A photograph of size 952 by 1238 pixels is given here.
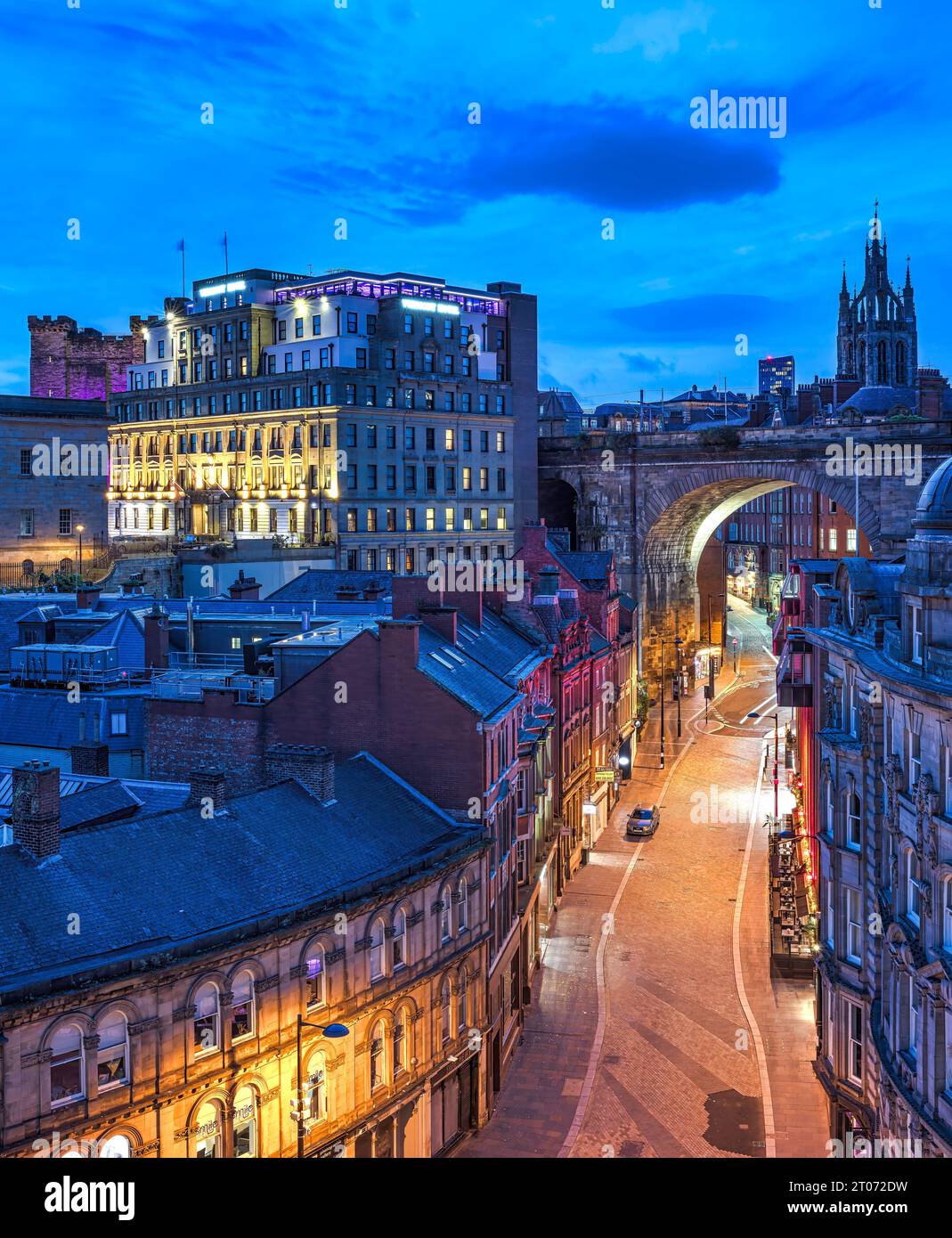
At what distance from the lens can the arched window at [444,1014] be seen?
1190 inches

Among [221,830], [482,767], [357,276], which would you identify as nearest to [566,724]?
[482,767]

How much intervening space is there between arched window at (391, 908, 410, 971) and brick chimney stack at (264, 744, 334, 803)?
3490mm

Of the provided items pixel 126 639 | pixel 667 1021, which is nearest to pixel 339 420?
pixel 126 639

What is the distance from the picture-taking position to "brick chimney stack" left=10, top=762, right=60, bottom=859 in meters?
22.5

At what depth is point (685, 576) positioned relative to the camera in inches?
3967

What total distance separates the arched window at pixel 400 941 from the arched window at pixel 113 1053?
7784 millimetres

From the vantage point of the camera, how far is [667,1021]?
38438mm

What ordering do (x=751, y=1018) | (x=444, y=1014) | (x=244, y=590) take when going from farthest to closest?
1. (x=244, y=590)
2. (x=751, y=1018)
3. (x=444, y=1014)

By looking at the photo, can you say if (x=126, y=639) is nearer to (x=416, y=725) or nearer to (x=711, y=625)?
(x=416, y=725)

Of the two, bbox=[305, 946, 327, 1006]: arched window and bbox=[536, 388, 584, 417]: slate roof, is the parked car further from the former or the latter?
bbox=[536, 388, 584, 417]: slate roof

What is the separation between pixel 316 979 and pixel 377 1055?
10.5ft

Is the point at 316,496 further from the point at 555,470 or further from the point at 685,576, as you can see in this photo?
the point at 685,576

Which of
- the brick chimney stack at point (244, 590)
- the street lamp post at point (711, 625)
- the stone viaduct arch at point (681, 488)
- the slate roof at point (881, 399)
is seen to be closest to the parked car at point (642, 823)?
the brick chimney stack at point (244, 590)

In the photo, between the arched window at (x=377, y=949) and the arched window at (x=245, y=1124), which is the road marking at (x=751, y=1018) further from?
the arched window at (x=245, y=1124)
